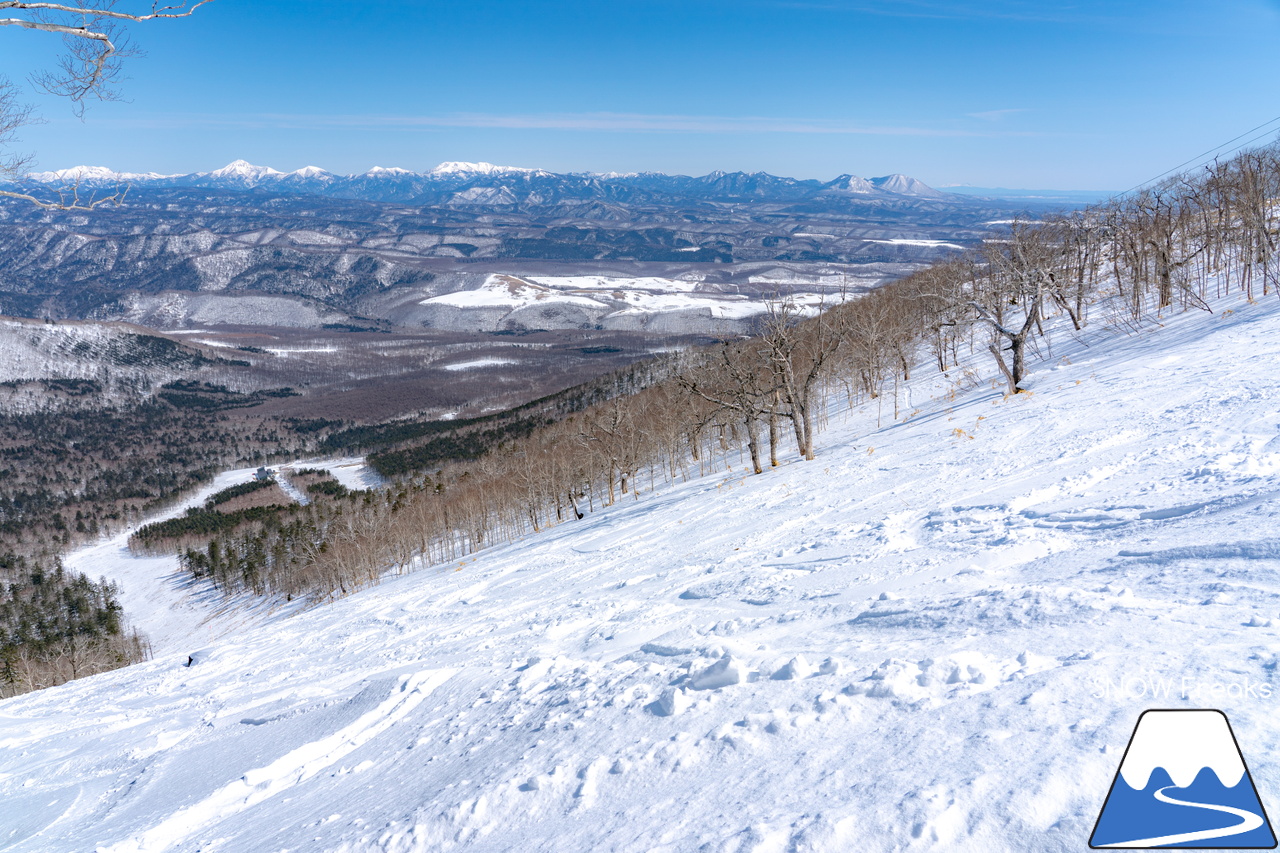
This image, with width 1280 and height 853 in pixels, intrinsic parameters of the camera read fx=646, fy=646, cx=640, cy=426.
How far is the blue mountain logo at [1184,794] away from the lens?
2.98 metres

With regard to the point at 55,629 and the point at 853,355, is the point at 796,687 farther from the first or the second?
the point at 55,629

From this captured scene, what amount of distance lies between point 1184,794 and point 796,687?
2.62 meters

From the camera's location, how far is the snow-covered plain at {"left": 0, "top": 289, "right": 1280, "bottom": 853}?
396 centimetres

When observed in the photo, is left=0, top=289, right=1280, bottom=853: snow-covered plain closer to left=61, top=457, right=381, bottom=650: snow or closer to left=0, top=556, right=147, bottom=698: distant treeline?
left=0, top=556, right=147, bottom=698: distant treeline

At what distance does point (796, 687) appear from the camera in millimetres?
5387

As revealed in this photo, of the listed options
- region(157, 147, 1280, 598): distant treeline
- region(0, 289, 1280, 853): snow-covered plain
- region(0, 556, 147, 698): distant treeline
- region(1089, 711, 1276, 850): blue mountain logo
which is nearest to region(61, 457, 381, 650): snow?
region(0, 556, 147, 698): distant treeline

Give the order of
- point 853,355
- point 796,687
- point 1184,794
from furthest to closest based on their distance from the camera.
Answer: point 853,355, point 796,687, point 1184,794

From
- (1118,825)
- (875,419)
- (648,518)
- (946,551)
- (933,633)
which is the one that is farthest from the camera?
(875,419)

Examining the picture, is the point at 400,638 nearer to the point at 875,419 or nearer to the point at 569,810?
the point at 569,810

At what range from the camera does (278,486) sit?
447 feet

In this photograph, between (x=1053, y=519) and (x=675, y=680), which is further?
(x=1053, y=519)

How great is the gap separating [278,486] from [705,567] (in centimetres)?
14690

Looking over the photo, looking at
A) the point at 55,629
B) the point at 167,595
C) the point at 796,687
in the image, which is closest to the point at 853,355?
the point at 796,687

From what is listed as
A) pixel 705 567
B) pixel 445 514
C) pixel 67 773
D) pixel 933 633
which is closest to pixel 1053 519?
pixel 933 633
